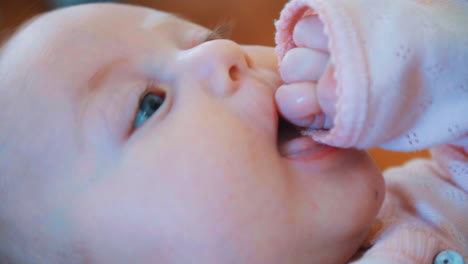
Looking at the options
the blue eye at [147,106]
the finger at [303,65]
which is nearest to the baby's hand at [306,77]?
the finger at [303,65]

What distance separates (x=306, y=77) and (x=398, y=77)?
0.37 ft

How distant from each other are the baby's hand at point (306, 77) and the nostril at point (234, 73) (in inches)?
2.3

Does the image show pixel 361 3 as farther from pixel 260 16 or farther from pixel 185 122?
pixel 260 16

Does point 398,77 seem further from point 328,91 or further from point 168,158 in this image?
point 168,158

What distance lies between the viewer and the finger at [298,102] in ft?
1.57

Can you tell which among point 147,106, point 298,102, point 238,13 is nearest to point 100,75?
point 147,106

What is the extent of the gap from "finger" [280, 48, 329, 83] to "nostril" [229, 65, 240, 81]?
0.06 meters

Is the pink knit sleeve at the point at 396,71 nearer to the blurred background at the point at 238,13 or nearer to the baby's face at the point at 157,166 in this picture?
the baby's face at the point at 157,166

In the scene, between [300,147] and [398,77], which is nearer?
[398,77]

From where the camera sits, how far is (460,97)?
0.46m

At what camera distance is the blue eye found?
511mm

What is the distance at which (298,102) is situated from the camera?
0.48m

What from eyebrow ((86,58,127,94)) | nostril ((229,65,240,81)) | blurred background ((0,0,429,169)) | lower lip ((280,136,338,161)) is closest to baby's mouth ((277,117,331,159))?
lower lip ((280,136,338,161))

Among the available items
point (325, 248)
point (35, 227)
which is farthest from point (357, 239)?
point (35, 227)
